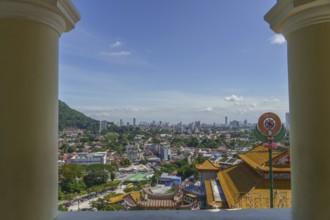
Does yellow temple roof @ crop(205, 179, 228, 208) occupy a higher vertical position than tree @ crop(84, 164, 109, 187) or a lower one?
higher

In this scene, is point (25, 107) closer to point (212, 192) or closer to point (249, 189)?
point (249, 189)

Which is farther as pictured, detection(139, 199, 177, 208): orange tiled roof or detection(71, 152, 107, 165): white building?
detection(71, 152, 107, 165): white building

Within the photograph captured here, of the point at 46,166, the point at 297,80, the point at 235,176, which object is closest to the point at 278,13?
the point at 297,80

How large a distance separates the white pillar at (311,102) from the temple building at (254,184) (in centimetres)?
330

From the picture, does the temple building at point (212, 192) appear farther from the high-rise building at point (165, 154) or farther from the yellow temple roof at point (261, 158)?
the high-rise building at point (165, 154)

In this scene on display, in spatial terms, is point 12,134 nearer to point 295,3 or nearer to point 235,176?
point 295,3

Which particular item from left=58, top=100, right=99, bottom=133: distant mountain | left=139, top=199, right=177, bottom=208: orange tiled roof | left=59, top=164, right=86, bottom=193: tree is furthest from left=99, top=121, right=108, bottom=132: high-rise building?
left=139, top=199, right=177, bottom=208: orange tiled roof

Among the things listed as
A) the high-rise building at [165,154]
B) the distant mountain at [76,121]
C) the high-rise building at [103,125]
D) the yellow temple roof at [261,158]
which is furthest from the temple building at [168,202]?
the high-rise building at [103,125]

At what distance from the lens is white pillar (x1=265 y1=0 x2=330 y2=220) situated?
3.57 ft

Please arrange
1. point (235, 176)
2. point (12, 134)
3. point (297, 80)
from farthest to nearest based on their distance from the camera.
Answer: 1. point (235, 176)
2. point (297, 80)
3. point (12, 134)

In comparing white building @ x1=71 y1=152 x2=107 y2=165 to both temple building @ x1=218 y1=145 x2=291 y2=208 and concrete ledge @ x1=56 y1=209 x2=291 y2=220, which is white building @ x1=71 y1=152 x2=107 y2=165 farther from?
concrete ledge @ x1=56 y1=209 x2=291 y2=220

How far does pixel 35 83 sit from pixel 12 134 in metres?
0.22

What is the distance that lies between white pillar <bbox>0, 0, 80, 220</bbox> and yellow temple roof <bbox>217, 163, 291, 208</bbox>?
3.78 metres

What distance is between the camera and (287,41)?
127cm
